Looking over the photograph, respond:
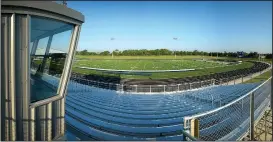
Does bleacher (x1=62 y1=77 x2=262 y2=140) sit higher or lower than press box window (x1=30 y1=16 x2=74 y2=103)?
lower

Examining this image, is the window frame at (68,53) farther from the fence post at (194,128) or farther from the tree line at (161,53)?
the tree line at (161,53)

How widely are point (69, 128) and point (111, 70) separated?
16376mm

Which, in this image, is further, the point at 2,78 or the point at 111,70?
the point at 111,70

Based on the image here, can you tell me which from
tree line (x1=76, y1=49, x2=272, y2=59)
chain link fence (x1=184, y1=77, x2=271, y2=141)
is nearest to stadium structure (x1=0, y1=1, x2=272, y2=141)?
chain link fence (x1=184, y1=77, x2=271, y2=141)

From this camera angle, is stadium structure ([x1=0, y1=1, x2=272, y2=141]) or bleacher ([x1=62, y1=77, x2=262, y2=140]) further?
bleacher ([x1=62, y1=77, x2=262, y2=140])

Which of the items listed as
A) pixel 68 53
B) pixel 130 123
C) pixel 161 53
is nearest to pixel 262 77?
pixel 161 53

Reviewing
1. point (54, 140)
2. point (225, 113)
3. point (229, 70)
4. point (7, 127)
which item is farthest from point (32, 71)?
point (229, 70)

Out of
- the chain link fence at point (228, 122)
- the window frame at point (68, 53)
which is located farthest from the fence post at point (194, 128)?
the window frame at point (68, 53)

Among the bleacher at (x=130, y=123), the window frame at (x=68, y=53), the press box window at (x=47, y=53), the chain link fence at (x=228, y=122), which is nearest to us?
the window frame at (x=68, y=53)

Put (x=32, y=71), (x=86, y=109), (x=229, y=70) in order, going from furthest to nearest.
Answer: (x=229, y=70), (x=86, y=109), (x=32, y=71)

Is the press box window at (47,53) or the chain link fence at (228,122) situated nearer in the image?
the press box window at (47,53)

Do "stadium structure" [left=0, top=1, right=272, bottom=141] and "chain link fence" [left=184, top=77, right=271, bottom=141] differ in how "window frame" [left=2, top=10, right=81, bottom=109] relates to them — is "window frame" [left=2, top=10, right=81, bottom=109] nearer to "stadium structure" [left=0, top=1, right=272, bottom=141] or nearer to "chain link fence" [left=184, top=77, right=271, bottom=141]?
"stadium structure" [left=0, top=1, right=272, bottom=141]

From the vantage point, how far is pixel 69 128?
4352 mm

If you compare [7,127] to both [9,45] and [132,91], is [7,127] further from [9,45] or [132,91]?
[132,91]
